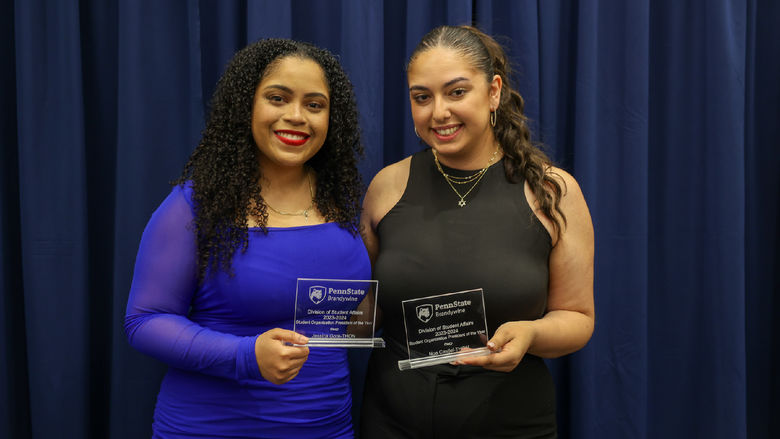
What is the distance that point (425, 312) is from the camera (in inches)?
52.4

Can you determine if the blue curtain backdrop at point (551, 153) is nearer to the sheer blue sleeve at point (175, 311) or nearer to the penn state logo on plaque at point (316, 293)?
the sheer blue sleeve at point (175, 311)

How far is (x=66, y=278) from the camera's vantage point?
204 cm

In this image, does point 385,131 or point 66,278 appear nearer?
point 66,278

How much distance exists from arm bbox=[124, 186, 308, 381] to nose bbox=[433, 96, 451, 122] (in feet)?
2.29

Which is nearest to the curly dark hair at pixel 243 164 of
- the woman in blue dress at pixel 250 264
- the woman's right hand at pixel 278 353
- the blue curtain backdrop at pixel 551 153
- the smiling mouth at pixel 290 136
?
the woman in blue dress at pixel 250 264

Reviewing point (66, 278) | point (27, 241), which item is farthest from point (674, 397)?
point (27, 241)

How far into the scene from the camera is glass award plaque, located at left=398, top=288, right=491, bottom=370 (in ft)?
4.37

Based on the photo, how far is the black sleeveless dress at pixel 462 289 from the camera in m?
1.50

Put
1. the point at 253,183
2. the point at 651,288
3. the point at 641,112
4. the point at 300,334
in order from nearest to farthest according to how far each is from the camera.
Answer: the point at 300,334 < the point at 253,183 < the point at 641,112 < the point at 651,288

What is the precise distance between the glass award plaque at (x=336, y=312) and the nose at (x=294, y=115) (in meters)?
0.43

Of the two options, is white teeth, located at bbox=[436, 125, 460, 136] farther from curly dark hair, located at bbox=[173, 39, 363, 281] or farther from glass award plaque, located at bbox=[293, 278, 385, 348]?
glass award plaque, located at bbox=[293, 278, 385, 348]

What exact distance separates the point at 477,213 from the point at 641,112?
1.11 m

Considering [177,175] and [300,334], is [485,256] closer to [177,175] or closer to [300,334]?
[300,334]

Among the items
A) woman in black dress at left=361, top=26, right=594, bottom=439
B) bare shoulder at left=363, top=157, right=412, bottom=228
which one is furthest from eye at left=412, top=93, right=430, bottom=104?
bare shoulder at left=363, top=157, right=412, bottom=228
